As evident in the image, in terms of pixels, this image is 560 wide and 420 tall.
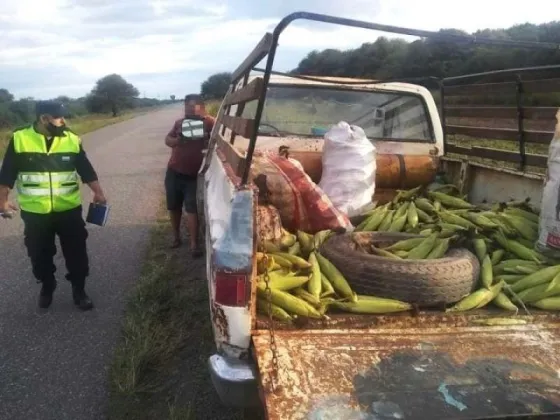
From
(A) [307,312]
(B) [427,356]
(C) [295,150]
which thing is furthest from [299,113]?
(B) [427,356]

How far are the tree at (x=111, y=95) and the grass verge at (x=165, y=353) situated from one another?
8046cm

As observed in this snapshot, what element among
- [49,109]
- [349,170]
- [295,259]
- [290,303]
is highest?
[49,109]

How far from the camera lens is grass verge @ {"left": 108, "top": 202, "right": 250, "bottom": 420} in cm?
346

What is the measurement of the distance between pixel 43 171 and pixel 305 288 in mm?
2747

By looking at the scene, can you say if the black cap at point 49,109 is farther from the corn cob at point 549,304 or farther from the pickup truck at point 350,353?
the corn cob at point 549,304

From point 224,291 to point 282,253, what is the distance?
915 millimetres

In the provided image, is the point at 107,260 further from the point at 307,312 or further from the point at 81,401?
the point at 307,312

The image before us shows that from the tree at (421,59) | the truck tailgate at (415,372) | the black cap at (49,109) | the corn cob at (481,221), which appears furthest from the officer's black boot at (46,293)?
the tree at (421,59)

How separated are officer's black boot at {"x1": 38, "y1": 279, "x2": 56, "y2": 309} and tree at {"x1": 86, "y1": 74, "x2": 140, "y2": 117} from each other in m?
80.3

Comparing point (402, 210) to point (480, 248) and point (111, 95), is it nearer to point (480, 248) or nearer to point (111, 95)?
point (480, 248)

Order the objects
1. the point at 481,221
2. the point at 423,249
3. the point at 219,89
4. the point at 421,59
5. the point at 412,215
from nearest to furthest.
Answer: the point at 423,249 → the point at 481,221 → the point at 412,215 → the point at 219,89 → the point at 421,59

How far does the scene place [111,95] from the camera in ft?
287

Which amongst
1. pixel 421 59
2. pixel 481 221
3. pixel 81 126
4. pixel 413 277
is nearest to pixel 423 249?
pixel 413 277

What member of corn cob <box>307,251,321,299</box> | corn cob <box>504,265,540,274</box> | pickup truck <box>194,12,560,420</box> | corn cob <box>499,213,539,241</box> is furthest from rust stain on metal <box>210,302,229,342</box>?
corn cob <box>499,213,539,241</box>
